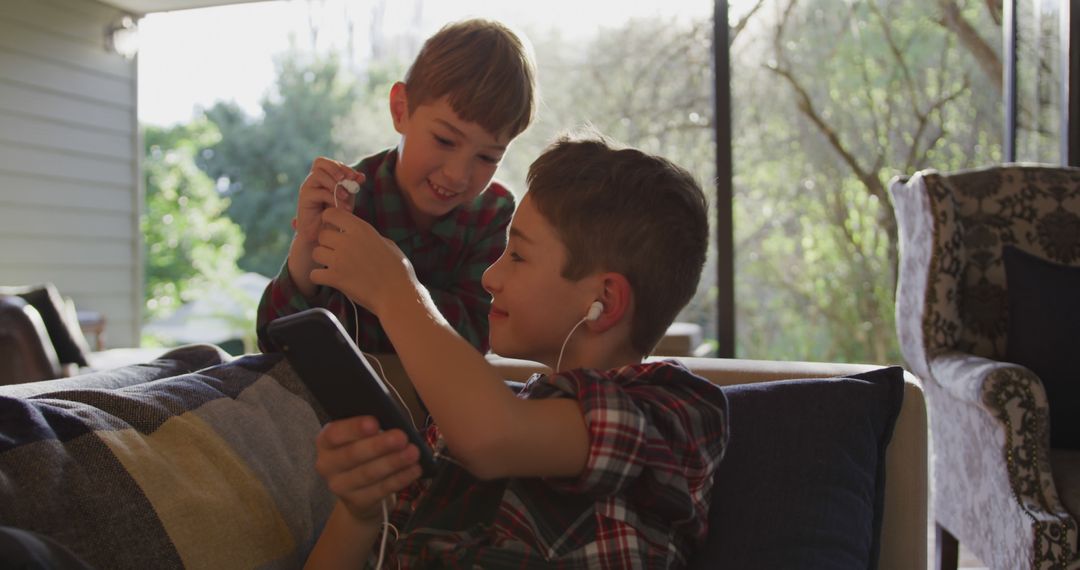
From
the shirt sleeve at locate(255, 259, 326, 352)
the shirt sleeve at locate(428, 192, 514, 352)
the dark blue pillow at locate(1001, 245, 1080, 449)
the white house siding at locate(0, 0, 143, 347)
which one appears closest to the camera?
the shirt sleeve at locate(255, 259, 326, 352)

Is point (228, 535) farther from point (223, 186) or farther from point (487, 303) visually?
point (223, 186)

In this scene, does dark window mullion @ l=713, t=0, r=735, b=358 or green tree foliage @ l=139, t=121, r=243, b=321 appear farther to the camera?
green tree foliage @ l=139, t=121, r=243, b=321

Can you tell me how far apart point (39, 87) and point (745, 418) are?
226 inches

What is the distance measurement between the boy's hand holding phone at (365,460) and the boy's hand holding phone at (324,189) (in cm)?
45

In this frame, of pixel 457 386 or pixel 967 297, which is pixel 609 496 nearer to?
pixel 457 386

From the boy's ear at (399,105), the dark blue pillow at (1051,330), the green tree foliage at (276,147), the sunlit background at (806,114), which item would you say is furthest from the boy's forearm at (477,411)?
the green tree foliage at (276,147)

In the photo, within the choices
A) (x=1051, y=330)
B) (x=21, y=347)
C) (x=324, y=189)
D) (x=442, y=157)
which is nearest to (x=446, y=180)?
(x=442, y=157)

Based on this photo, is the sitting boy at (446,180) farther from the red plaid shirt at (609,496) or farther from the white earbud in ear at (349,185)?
the red plaid shirt at (609,496)

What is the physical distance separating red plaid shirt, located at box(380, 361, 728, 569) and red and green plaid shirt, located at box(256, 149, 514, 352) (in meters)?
0.70

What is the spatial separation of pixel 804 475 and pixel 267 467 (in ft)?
2.47

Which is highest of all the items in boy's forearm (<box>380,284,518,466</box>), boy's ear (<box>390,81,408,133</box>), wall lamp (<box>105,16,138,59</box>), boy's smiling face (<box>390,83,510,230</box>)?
wall lamp (<box>105,16,138,59</box>)

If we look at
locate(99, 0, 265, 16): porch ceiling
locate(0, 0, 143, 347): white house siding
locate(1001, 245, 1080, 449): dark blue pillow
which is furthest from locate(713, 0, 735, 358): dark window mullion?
locate(0, 0, 143, 347): white house siding

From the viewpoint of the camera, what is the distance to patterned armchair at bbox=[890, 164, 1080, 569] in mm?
2381

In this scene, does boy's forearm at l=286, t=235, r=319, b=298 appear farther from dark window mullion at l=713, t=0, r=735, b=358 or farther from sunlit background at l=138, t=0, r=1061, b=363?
dark window mullion at l=713, t=0, r=735, b=358
